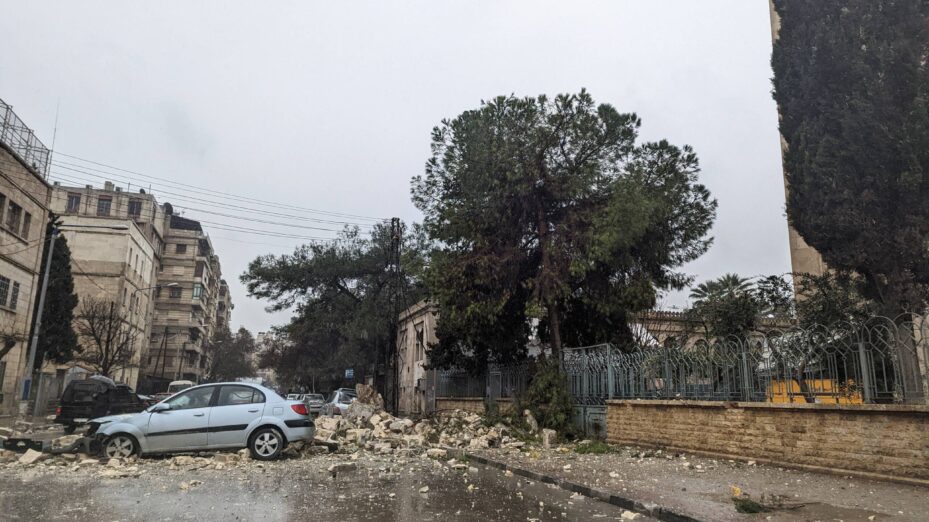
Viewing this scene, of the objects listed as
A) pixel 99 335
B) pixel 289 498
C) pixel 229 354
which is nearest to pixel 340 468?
pixel 289 498

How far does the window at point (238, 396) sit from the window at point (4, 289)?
69.4 ft

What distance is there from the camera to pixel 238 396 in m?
13.1

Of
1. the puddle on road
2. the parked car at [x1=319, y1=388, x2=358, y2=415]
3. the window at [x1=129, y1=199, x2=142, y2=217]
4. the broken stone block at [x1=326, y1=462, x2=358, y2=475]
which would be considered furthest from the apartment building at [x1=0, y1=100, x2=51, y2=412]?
the window at [x1=129, y1=199, x2=142, y2=217]

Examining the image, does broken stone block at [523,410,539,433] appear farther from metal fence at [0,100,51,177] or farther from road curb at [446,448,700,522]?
metal fence at [0,100,51,177]

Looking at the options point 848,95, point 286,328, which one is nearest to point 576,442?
point 848,95

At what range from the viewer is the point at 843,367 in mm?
10211

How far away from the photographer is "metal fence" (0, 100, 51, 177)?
27688 mm

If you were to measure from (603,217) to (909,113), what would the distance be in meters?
8.19

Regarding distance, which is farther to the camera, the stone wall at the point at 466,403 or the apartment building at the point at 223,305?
the apartment building at the point at 223,305

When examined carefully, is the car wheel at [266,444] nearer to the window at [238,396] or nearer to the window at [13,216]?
the window at [238,396]

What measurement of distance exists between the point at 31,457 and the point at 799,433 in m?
13.7

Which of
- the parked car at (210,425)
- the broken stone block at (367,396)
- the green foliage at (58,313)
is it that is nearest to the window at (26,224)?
the green foliage at (58,313)

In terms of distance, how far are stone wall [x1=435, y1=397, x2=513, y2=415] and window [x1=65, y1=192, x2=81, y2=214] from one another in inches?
2408

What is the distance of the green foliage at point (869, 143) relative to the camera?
37.4 feet
